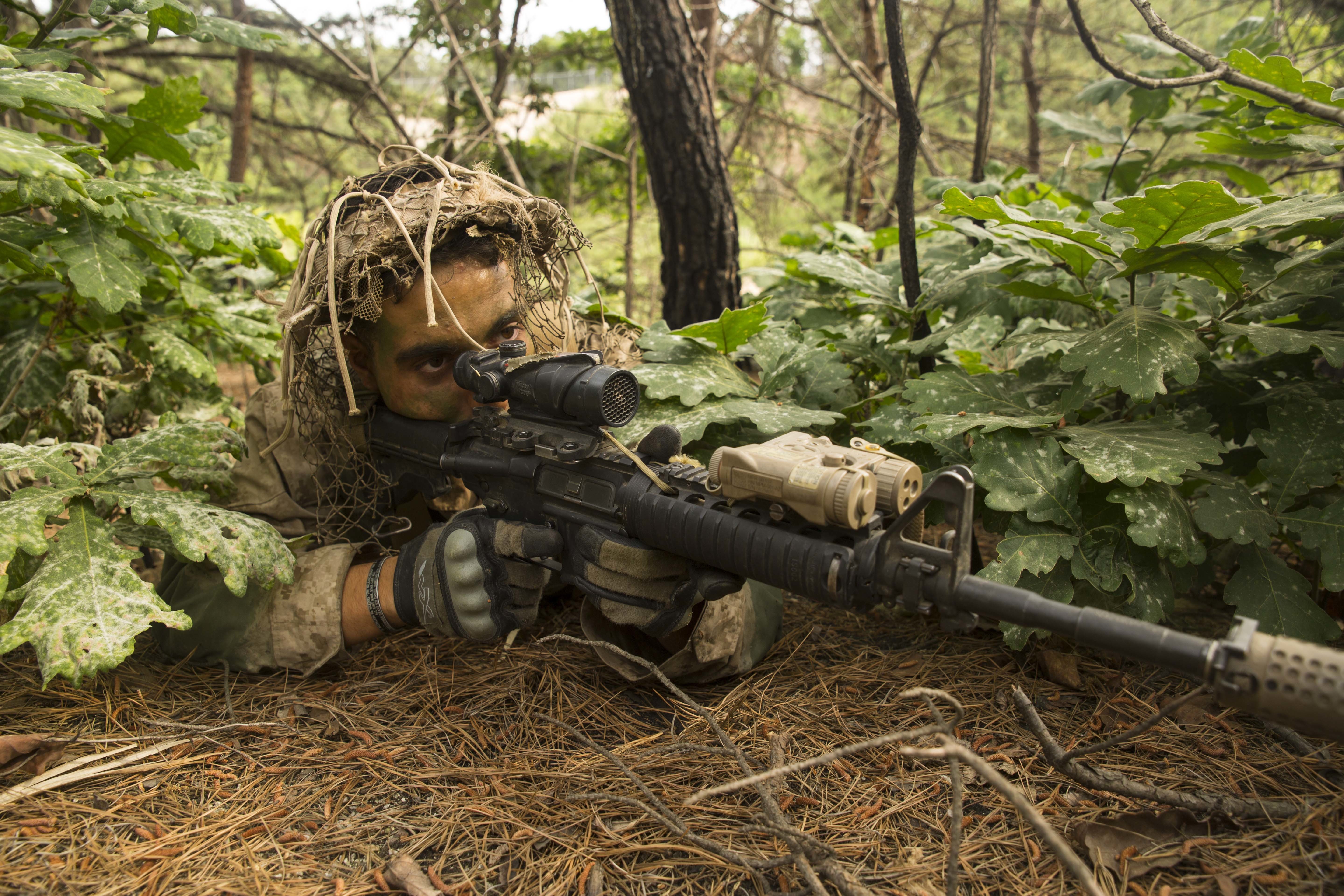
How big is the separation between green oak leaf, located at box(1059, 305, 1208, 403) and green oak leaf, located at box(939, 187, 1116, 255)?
0.22 meters

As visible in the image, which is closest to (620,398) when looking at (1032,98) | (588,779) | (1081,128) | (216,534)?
(588,779)

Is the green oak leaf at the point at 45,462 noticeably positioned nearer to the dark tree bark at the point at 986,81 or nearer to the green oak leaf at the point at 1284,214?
the green oak leaf at the point at 1284,214

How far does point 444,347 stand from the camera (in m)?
2.34

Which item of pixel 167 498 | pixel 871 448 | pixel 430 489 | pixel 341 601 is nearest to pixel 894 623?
pixel 871 448

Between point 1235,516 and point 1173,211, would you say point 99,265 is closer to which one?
point 1173,211

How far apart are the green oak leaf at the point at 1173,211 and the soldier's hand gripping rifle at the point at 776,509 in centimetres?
89

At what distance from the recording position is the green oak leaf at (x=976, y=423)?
80.7 inches

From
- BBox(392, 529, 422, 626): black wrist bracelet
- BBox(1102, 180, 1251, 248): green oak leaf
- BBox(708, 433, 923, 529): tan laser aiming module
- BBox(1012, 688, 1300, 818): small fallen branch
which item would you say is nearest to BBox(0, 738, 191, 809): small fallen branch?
BBox(392, 529, 422, 626): black wrist bracelet

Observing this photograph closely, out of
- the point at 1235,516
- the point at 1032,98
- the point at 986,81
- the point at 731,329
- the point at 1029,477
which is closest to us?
the point at 1235,516

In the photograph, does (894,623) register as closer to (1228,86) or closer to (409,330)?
(409,330)

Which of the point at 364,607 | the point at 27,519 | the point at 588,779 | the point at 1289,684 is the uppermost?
the point at 1289,684

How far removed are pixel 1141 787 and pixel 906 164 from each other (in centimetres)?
210

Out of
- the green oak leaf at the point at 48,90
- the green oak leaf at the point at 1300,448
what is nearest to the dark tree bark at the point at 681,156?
the green oak leaf at the point at 48,90

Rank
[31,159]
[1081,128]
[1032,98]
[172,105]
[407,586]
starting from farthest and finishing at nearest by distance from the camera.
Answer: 1. [1032,98]
2. [1081,128]
3. [172,105]
4. [407,586]
5. [31,159]
